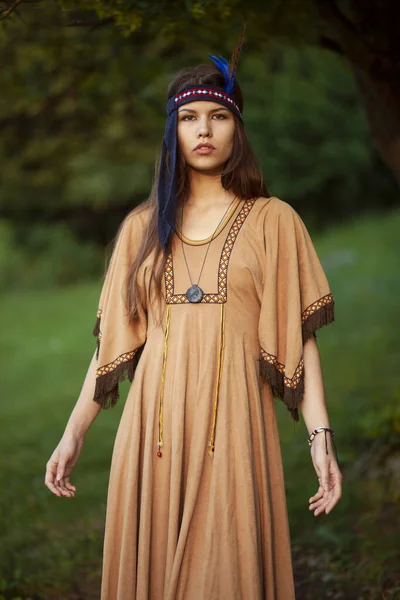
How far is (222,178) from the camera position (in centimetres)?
308

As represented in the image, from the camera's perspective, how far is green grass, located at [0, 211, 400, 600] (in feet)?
15.4

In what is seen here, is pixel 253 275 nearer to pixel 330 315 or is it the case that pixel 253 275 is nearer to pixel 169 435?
pixel 330 315

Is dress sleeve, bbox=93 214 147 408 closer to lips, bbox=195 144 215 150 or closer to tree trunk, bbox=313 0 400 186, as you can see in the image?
lips, bbox=195 144 215 150

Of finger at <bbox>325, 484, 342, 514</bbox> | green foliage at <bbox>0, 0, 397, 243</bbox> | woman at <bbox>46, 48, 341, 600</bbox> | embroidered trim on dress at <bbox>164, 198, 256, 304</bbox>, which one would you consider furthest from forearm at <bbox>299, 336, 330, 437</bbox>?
green foliage at <bbox>0, 0, 397, 243</bbox>

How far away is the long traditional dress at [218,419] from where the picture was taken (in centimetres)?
284

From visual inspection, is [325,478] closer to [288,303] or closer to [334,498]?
[334,498]

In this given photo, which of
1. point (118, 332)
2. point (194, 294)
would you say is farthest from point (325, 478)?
point (118, 332)

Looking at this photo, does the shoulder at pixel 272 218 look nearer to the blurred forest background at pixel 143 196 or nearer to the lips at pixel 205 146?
the lips at pixel 205 146

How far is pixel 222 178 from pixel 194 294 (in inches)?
15.9

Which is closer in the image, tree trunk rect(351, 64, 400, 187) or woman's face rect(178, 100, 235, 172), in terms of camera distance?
woman's face rect(178, 100, 235, 172)

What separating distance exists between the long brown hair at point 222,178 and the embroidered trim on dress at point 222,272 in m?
0.02

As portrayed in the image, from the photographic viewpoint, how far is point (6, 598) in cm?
429

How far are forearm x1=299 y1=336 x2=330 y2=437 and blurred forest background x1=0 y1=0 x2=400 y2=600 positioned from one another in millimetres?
844

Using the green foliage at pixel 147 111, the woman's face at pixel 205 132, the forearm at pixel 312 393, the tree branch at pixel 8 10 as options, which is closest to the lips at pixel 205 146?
the woman's face at pixel 205 132
